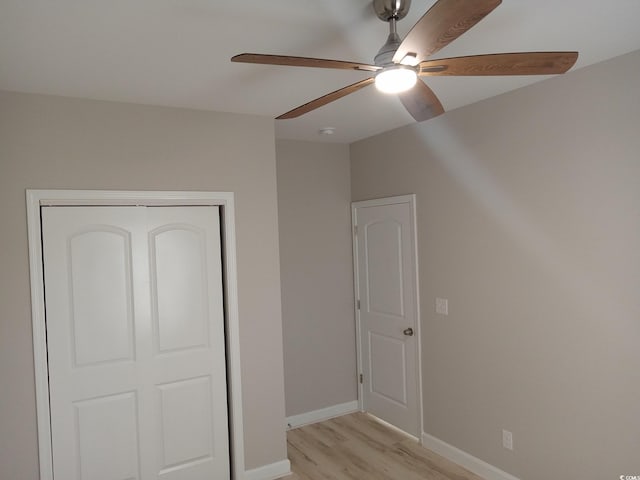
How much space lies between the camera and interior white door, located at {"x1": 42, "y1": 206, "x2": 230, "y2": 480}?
2602 mm

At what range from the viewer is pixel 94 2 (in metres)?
1.59

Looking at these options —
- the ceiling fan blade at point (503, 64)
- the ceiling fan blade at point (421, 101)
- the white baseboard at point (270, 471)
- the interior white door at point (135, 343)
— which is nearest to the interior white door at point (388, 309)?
the white baseboard at point (270, 471)

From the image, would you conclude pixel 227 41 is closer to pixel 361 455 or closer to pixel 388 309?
pixel 388 309

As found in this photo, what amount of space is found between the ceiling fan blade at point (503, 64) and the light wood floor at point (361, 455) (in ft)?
8.85

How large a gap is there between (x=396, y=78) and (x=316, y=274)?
2802mm

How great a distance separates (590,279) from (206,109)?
100 inches

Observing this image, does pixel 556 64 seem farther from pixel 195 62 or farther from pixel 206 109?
pixel 206 109

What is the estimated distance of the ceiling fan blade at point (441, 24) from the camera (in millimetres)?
1149

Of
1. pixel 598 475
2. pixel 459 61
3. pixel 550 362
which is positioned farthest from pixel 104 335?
pixel 598 475

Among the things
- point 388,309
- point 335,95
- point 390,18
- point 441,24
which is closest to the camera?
point 441,24

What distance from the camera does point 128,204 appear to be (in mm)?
2771

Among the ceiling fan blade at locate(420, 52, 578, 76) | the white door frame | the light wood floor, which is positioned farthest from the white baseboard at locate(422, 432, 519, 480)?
the ceiling fan blade at locate(420, 52, 578, 76)

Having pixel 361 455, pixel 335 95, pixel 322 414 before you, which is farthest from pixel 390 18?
pixel 322 414

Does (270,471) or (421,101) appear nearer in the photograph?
(421,101)
